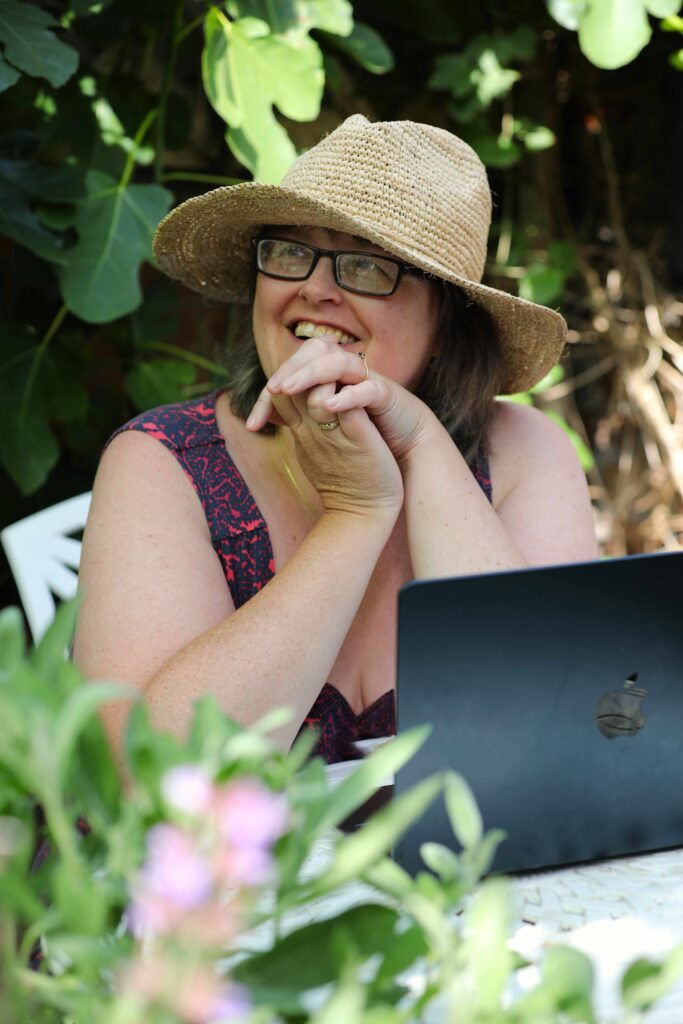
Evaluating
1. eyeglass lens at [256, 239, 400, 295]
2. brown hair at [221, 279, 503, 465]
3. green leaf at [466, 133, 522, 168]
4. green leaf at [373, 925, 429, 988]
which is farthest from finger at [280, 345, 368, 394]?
green leaf at [466, 133, 522, 168]

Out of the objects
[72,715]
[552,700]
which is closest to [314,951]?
[72,715]

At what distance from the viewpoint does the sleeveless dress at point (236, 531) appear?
150 centimetres

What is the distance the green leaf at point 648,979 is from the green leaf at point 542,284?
9.19ft

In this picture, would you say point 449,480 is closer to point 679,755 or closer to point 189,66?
point 679,755

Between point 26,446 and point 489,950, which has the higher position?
point 489,950

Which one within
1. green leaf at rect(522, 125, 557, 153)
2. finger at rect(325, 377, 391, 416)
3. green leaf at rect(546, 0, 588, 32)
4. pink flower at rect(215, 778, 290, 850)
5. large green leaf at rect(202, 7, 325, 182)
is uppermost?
green leaf at rect(546, 0, 588, 32)

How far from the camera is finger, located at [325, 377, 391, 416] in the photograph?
1.34 meters

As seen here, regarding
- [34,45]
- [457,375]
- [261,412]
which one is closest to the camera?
[261,412]

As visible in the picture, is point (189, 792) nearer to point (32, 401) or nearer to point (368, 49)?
point (32, 401)

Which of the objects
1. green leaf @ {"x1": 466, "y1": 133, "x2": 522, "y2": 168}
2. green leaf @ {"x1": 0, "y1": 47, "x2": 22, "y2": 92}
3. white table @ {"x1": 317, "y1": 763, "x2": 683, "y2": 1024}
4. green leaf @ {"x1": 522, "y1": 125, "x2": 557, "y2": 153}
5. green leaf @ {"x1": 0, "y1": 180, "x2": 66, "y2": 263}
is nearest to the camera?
white table @ {"x1": 317, "y1": 763, "x2": 683, "y2": 1024}

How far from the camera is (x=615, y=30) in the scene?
90.8 inches

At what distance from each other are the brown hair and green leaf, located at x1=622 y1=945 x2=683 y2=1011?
48.3 inches

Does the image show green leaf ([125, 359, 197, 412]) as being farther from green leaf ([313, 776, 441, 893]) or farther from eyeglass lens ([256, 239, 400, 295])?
green leaf ([313, 776, 441, 893])

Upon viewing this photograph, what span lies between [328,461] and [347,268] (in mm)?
259
